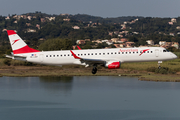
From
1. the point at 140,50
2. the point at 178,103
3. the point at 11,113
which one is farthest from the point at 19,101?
the point at 178,103

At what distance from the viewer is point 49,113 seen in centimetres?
4428

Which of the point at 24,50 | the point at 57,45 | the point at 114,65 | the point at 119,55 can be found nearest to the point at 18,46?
the point at 24,50

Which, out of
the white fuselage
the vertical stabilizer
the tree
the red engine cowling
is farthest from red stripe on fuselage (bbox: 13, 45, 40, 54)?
the tree

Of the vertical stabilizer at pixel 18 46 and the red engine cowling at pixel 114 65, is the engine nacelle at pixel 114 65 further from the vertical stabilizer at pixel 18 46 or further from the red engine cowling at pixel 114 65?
the vertical stabilizer at pixel 18 46

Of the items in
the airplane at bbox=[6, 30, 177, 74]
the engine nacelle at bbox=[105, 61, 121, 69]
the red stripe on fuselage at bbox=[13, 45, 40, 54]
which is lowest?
the engine nacelle at bbox=[105, 61, 121, 69]

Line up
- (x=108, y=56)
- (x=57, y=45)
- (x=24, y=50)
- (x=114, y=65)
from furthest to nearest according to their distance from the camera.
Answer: (x=57, y=45), (x=24, y=50), (x=108, y=56), (x=114, y=65)

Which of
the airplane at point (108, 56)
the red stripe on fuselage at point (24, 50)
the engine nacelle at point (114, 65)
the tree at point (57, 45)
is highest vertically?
the tree at point (57, 45)

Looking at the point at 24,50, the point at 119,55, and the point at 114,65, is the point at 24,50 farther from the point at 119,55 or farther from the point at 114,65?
the point at 119,55

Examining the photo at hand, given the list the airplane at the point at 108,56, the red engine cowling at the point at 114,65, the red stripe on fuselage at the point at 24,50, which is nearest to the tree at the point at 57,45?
the red stripe on fuselage at the point at 24,50

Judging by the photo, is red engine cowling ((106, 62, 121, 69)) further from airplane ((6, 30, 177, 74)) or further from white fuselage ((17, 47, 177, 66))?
white fuselage ((17, 47, 177, 66))

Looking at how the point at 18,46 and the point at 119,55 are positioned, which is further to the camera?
the point at 18,46

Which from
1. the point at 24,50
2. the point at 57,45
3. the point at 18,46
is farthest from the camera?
the point at 57,45

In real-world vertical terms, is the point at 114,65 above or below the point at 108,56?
below

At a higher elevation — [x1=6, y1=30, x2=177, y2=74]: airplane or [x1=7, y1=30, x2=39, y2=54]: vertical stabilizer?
[x1=7, y1=30, x2=39, y2=54]: vertical stabilizer
